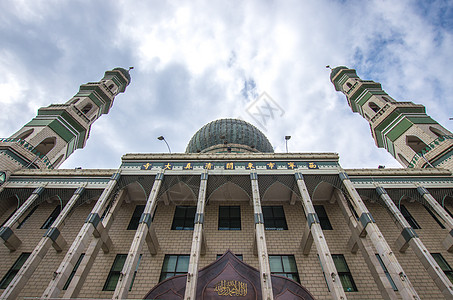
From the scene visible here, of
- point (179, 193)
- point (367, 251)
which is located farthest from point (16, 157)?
point (367, 251)

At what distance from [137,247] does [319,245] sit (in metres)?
9.76

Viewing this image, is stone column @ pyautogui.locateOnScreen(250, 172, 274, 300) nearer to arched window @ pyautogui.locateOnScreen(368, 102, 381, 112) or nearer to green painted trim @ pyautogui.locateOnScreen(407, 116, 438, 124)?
green painted trim @ pyautogui.locateOnScreen(407, 116, 438, 124)

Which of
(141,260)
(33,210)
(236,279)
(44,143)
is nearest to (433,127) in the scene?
(236,279)

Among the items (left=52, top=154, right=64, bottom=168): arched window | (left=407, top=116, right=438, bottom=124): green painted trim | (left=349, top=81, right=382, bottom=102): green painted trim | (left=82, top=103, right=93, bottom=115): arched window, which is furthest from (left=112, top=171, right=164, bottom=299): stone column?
(left=349, top=81, right=382, bottom=102): green painted trim

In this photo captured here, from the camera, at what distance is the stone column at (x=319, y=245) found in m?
11.7

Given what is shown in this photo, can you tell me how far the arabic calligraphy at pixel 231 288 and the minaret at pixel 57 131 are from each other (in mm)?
19132

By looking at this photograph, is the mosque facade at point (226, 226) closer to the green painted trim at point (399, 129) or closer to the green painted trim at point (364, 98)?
the green painted trim at point (399, 129)

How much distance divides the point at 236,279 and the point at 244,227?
6.09 meters

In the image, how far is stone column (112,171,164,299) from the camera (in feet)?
38.9

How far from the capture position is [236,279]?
12492 mm

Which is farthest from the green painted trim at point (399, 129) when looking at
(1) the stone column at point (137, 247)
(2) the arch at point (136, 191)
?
(2) the arch at point (136, 191)

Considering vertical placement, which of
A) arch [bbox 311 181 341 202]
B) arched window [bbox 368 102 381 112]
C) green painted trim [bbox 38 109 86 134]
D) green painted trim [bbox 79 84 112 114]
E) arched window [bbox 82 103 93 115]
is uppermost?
green painted trim [bbox 79 84 112 114]

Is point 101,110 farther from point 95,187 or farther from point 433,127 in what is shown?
point 433,127

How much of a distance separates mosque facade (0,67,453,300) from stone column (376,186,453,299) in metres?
0.06
